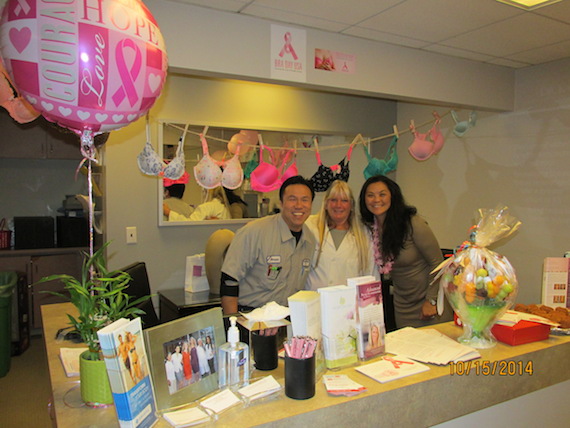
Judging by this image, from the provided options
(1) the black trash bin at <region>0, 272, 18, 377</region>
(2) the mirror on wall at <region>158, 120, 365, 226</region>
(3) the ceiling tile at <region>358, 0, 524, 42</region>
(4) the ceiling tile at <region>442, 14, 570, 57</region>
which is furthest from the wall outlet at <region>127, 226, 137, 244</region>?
(4) the ceiling tile at <region>442, 14, 570, 57</region>

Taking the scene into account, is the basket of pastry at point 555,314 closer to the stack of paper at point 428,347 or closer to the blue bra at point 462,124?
the stack of paper at point 428,347

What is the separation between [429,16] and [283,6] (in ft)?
2.90

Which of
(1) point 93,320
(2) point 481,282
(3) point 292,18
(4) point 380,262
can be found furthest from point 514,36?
(1) point 93,320

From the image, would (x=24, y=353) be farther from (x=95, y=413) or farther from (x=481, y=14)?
(x=481, y=14)

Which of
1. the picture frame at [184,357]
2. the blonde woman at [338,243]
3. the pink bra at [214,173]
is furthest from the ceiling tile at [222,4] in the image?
the picture frame at [184,357]

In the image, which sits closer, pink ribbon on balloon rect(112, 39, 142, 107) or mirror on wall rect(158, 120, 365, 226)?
pink ribbon on balloon rect(112, 39, 142, 107)

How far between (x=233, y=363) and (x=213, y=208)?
9.77ft

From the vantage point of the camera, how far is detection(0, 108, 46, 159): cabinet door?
14.2ft

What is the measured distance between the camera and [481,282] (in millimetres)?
1616

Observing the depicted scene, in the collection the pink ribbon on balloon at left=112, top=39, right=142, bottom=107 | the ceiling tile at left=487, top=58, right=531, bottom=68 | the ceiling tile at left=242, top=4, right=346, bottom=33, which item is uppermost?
the ceiling tile at left=487, top=58, right=531, bottom=68

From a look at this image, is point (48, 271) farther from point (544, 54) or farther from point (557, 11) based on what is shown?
point (544, 54)

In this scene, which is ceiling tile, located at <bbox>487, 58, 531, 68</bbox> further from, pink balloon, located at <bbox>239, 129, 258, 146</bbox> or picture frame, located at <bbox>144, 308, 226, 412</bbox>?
picture frame, located at <bbox>144, 308, 226, 412</bbox>

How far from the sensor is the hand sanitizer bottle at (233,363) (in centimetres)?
131
